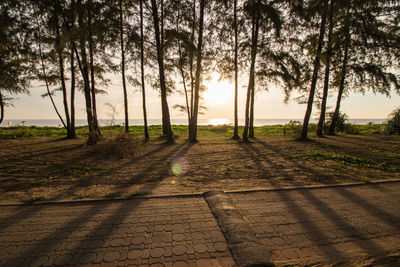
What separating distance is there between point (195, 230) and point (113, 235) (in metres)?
1.24

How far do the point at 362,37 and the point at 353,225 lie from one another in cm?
1289

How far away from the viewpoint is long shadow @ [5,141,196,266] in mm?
2324

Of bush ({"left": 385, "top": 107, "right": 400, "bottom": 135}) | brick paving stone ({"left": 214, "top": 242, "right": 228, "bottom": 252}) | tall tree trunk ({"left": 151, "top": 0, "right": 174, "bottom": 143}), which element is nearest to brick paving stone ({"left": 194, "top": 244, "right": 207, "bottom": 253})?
brick paving stone ({"left": 214, "top": 242, "right": 228, "bottom": 252})

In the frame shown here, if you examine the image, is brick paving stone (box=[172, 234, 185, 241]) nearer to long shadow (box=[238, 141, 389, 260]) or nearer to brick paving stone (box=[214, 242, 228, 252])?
brick paving stone (box=[214, 242, 228, 252])

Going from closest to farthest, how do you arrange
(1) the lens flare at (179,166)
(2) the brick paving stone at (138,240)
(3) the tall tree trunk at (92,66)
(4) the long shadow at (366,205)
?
(2) the brick paving stone at (138,240) < (4) the long shadow at (366,205) < (1) the lens flare at (179,166) < (3) the tall tree trunk at (92,66)

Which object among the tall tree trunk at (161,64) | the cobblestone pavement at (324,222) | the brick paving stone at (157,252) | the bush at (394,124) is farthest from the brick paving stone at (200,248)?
the bush at (394,124)

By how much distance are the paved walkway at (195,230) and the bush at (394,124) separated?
689 inches

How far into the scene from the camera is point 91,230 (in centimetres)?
278

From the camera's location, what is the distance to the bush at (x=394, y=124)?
15670 mm

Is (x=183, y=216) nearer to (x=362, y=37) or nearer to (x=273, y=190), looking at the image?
(x=273, y=190)

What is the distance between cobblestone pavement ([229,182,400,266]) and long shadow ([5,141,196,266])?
7.19ft

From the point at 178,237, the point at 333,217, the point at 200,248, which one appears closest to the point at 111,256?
the point at 178,237

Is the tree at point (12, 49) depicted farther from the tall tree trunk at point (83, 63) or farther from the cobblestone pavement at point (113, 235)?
the cobblestone pavement at point (113, 235)

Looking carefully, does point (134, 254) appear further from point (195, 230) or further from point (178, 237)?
point (195, 230)
